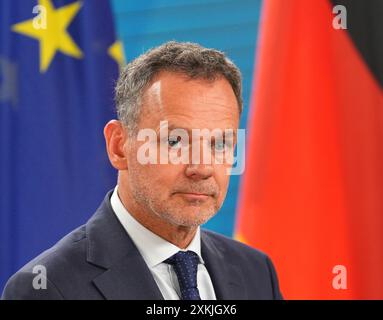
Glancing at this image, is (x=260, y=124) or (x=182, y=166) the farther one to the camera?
(x=260, y=124)

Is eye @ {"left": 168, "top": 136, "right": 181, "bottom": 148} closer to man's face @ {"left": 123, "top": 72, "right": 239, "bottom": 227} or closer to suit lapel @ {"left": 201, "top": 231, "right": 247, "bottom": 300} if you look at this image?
man's face @ {"left": 123, "top": 72, "right": 239, "bottom": 227}

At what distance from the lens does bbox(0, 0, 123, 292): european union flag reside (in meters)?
2.35

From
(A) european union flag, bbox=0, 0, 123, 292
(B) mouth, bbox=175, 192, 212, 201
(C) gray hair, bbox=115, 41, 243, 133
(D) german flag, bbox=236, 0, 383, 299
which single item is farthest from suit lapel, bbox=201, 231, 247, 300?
(A) european union flag, bbox=0, 0, 123, 292

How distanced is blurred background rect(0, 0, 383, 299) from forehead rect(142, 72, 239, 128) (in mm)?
924

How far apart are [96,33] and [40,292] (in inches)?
57.7

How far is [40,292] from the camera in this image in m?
1.24

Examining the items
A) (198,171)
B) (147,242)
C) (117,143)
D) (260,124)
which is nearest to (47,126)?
Result: (260,124)

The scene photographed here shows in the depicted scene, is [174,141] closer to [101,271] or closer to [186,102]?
[186,102]

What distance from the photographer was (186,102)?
1.31 metres

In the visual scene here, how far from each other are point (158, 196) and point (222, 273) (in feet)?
0.99

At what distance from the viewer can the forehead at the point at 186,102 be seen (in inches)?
51.4

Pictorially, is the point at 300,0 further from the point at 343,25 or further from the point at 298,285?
the point at 298,285
